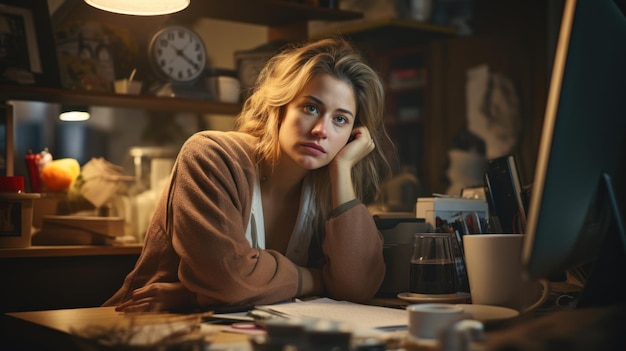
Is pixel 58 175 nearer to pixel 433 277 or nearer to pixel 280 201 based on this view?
pixel 280 201

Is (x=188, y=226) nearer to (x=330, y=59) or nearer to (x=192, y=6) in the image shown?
(x=330, y=59)

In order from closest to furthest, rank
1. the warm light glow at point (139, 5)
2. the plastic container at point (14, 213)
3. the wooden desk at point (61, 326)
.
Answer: the wooden desk at point (61, 326)
the warm light glow at point (139, 5)
the plastic container at point (14, 213)

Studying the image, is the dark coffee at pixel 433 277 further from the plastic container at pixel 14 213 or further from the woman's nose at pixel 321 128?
the plastic container at pixel 14 213

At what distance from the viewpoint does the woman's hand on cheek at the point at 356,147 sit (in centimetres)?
189

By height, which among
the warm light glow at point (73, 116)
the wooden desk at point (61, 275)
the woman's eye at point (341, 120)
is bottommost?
the wooden desk at point (61, 275)

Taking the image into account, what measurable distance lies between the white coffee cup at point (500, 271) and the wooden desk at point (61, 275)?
1.44 meters

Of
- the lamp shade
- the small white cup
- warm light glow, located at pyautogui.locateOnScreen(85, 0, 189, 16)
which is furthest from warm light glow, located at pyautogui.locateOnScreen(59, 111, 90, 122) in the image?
warm light glow, located at pyautogui.locateOnScreen(85, 0, 189, 16)

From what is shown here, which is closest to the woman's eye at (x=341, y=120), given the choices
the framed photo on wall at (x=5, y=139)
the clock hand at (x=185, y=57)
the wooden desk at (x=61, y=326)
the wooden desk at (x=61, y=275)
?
the wooden desk at (x=61, y=326)

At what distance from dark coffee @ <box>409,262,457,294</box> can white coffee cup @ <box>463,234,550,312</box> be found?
0.09 meters

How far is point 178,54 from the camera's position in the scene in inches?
111

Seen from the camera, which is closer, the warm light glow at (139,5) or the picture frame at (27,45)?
A: the warm light glow at (139,5)

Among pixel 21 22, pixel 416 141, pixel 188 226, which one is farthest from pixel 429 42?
pixel 188 226

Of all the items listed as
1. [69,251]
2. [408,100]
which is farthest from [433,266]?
[408,100]

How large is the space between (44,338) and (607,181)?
0.98m
